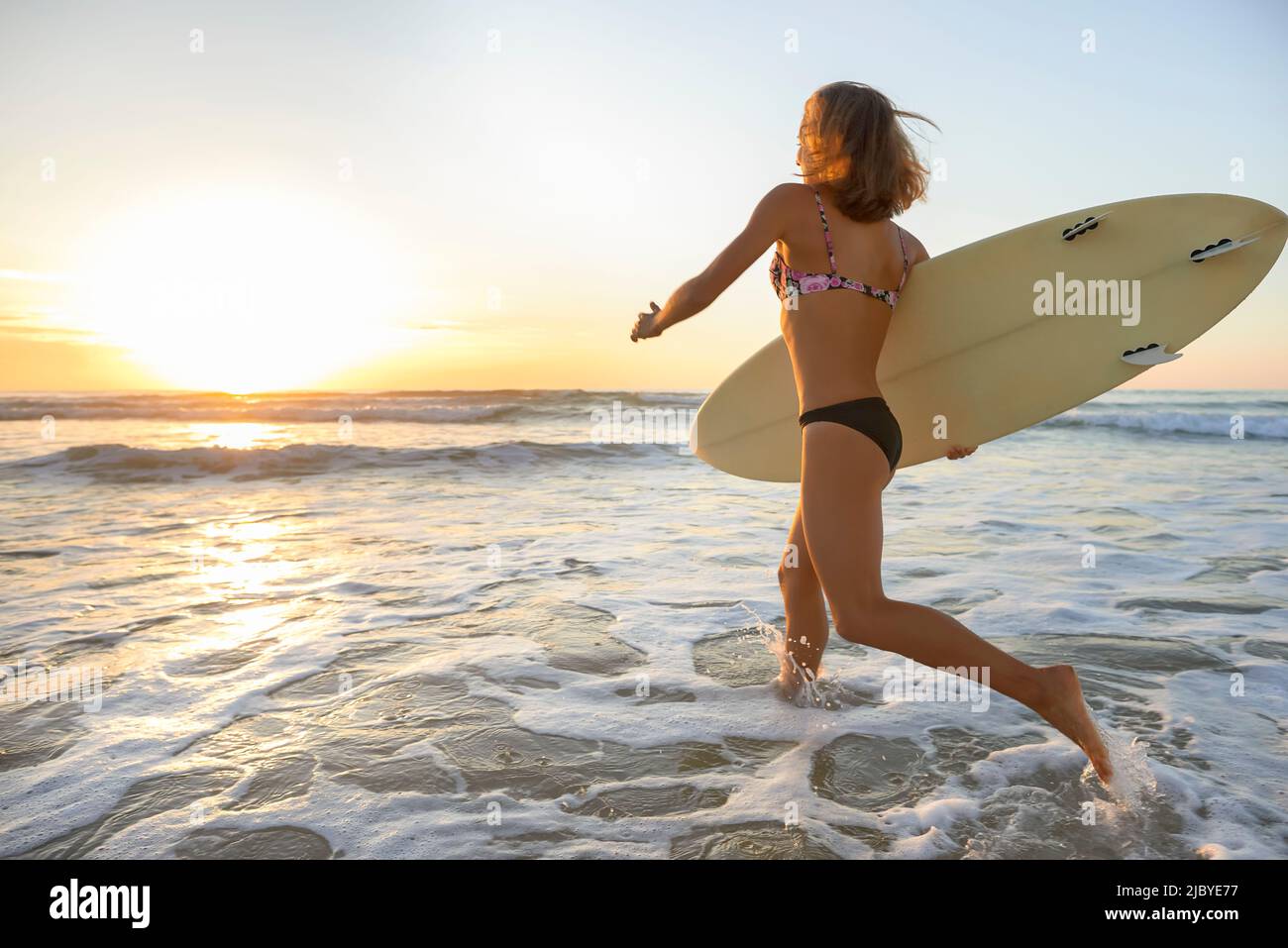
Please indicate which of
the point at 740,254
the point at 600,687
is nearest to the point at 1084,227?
the point at 740,254

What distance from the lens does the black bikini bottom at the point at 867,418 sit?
6.73 feet

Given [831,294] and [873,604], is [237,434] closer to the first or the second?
[831,294]

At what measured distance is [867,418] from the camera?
2064 mm

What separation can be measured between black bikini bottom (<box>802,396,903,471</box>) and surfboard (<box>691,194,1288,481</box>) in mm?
781

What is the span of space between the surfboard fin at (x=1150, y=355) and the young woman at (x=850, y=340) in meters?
1.25

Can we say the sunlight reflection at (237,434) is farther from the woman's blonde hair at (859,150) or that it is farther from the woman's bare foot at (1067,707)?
the woman's bare foot at (1067,707)

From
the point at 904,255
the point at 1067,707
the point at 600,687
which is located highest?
the point at 904,255

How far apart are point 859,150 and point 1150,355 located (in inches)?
60.4

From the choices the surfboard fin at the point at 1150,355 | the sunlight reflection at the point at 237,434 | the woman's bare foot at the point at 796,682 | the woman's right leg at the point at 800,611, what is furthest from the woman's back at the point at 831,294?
the sunlight reflection at the point at 237,434

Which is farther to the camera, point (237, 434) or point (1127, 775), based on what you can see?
point (237, 434)

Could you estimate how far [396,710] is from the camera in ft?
8.64

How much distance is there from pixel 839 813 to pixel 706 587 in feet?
7.25

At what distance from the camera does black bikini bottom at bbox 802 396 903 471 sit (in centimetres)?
205
